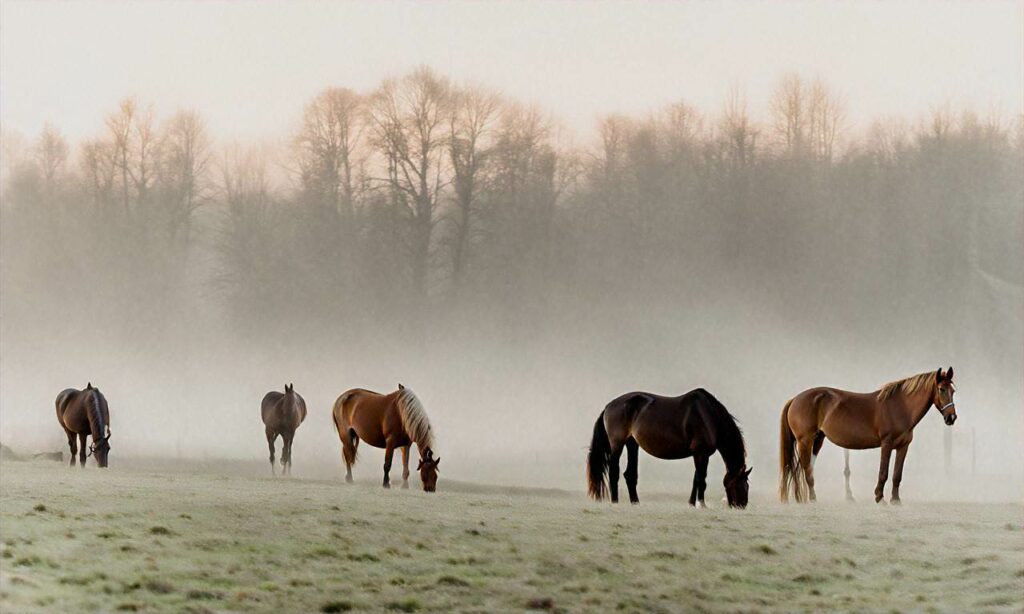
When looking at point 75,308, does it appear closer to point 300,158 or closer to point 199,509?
point 300,158

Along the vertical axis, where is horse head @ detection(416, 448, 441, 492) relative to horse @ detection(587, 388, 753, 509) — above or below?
below

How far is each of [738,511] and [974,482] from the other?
1828 centimetres

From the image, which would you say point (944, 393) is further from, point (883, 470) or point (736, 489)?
point (736, 489)

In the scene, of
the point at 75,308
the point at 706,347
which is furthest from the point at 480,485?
the point at 75,308

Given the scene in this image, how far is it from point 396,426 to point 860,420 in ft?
29.3

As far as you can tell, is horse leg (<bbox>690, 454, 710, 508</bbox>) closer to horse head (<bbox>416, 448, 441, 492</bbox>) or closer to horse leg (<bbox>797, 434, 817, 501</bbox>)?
horse leg (<bbox>797, 434, 817, 501</bbox>)

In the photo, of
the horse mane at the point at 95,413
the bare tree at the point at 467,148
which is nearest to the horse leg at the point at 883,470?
the horse mane at the point at 95,413

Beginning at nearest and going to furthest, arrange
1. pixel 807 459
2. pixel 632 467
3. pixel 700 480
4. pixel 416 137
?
1. pixel 700 480
2. pixel 632 467
3. pixel 807 459
4. pixel 416 137

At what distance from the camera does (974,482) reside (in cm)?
3597

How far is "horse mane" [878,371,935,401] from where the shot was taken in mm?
21317

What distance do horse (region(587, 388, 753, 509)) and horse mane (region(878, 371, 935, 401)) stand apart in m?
2.86

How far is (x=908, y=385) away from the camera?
21.7 metres

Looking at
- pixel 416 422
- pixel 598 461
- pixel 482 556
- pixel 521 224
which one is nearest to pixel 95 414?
pixel 416 422

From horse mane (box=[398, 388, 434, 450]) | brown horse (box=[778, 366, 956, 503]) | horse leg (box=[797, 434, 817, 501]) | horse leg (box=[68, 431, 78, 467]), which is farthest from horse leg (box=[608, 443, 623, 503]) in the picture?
horse leg (box=[68, 431, 78, 467])
